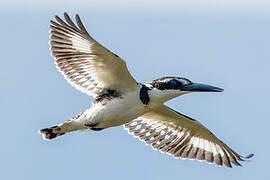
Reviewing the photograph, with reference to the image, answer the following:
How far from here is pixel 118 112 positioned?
1294 cm

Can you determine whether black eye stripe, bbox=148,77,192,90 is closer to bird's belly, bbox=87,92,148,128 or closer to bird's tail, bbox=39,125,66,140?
bird's belly, bbox=87,92,148,128

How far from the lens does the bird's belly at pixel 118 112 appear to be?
13.0 metres

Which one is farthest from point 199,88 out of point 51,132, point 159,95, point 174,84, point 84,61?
point 51,132

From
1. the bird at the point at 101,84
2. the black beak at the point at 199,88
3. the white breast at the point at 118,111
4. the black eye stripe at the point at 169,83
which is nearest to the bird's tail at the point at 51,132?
the bird at the point at 101,84

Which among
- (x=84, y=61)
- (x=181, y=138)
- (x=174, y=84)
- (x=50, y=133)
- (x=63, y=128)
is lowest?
(x=181, y=138)

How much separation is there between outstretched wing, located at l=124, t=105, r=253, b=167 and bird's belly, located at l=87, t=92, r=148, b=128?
1937 millimetres

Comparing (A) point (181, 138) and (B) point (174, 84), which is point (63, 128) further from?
(A) point (181, 138)

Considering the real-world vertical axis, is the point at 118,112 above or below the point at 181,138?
above

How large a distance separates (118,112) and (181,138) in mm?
2745

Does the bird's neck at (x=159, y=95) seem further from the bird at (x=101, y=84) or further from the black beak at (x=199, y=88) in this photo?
the black beak at (x=199, y=88)

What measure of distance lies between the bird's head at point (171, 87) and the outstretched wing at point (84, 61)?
37 centimetres

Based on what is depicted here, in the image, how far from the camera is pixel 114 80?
523 inches

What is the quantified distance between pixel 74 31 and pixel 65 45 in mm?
409

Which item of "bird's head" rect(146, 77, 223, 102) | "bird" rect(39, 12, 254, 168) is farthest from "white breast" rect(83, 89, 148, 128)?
"bird's head" rect(146, 77, 223, 102)
